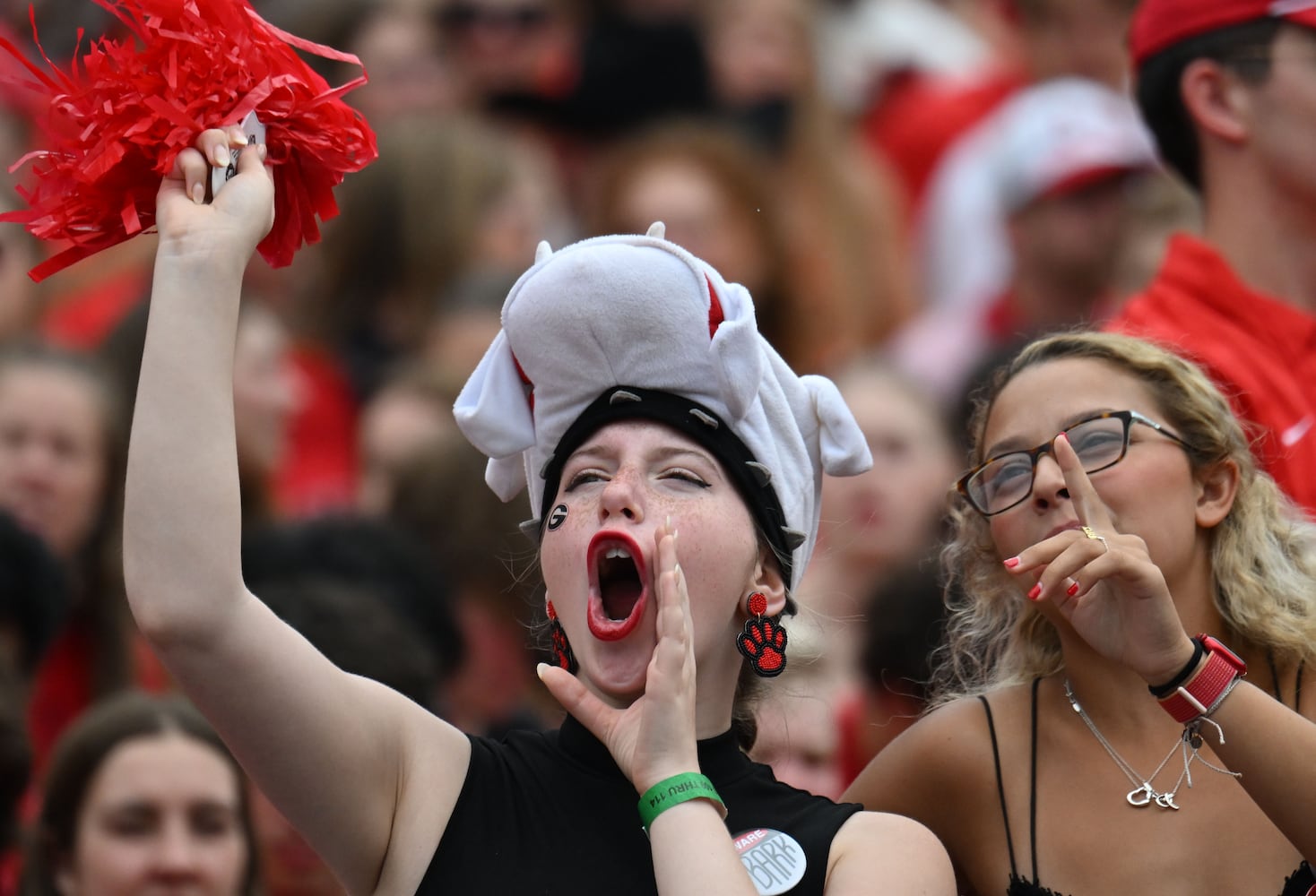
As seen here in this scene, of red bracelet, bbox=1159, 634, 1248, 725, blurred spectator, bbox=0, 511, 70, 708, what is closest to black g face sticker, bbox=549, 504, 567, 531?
red bracelet, bbox=1159, 634, 1248, 725

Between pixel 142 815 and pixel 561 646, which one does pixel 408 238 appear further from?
pixel 561 646

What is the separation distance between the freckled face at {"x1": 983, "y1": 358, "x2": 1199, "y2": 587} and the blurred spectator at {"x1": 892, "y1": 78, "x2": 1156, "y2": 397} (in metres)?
3.39

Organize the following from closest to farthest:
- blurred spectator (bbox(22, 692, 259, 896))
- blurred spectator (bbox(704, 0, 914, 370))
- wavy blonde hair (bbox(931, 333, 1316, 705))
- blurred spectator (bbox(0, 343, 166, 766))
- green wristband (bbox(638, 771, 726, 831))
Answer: green wristband (bbox(638, 771, 726, 831)), wavy blonde hair (bbox(931, 333, 1316, 705)), blurred spectator (bbox(22, 692, 259, 896)), blurred spectator (bbox(0, 343, 166, 766)), blurred spectator (bbox(704, 0, 914, 370))

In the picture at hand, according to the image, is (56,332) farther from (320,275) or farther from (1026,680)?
(1026,680)

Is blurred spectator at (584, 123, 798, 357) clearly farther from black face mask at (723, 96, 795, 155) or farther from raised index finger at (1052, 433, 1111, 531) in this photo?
raised index finger at (1052, 433, 1111, 531)

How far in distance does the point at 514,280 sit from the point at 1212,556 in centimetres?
376

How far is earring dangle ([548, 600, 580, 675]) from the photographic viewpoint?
2969mm

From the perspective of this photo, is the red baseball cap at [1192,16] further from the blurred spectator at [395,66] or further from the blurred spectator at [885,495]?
the blurred spectator at [395,66]

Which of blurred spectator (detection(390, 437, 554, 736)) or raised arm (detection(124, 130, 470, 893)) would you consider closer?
raised arm (detection(124, 130, 470, 893))

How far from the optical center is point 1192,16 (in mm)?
4113

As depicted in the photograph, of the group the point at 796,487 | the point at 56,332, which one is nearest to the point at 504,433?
the point at 796,487

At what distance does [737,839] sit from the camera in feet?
9.33

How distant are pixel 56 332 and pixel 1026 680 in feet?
13.4

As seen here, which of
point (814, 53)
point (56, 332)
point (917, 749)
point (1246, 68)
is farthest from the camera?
point (814, 53)
